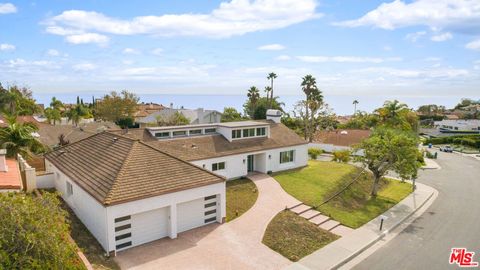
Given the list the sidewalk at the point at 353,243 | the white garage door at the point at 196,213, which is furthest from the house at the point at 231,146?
the sidewalk at the point at 353,243

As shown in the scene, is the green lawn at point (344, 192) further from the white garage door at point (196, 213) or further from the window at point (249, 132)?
the white garage door at point (196, 213)

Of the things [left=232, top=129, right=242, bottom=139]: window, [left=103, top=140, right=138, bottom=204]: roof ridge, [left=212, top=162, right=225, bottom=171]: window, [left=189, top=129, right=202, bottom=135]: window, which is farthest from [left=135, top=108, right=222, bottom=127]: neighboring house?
[left=103, top=140, right=138, bottom=204]: roof ridge

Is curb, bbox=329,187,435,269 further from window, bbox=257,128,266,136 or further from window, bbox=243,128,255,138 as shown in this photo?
window, bbox=243,128,255,138

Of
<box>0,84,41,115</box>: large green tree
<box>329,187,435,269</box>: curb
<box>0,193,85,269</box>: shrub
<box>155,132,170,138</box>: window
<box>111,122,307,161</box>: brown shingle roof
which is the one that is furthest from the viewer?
<box>0,84,41,115</box>: large green tree

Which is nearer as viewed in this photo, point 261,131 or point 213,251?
point 213,251

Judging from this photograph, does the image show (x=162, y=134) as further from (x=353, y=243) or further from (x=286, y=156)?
(x=353, y=243)

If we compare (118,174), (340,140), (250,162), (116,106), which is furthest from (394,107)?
(116,106)

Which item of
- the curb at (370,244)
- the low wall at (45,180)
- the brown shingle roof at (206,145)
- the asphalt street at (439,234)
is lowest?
the asphalt street at (439,234)
